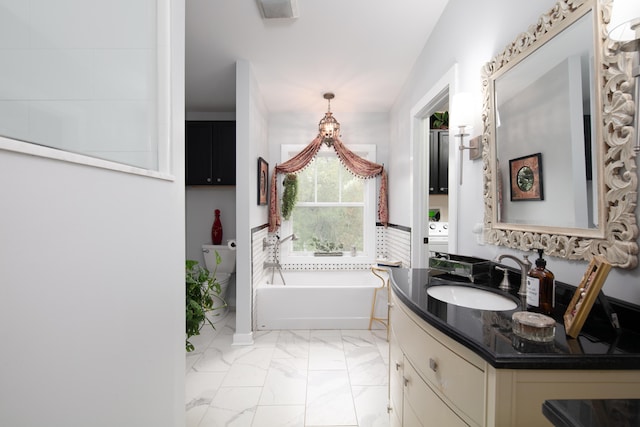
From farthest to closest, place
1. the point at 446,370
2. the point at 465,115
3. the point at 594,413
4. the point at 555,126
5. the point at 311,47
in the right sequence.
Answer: the point at 311,47 → the point at 465,115 → the point at 555,126 → the point at 446,370 → the point at 594,413

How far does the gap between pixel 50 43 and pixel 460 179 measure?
1.91 metres

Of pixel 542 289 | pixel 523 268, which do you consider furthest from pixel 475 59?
pixel 542 289

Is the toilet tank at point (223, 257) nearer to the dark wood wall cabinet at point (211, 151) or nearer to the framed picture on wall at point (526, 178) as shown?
the dark wood wall cabinet at point (211, 151)

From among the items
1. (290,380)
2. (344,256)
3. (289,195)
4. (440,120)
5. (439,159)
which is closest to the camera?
(290,380)

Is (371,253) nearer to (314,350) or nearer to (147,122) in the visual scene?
(314,350)

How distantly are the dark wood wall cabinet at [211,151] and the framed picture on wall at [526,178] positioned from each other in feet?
9.75

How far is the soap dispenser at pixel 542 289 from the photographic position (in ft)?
3.21

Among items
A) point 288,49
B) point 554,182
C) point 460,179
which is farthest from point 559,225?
point 288,49

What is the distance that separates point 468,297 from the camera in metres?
1.29

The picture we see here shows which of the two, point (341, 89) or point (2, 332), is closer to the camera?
point (2, 332)

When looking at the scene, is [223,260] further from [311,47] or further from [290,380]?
[311,47]

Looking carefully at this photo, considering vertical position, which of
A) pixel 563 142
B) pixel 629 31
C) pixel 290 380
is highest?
pixel 629 31

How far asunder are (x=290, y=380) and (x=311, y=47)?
2703mm

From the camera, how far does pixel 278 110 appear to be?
3734 millimetres
